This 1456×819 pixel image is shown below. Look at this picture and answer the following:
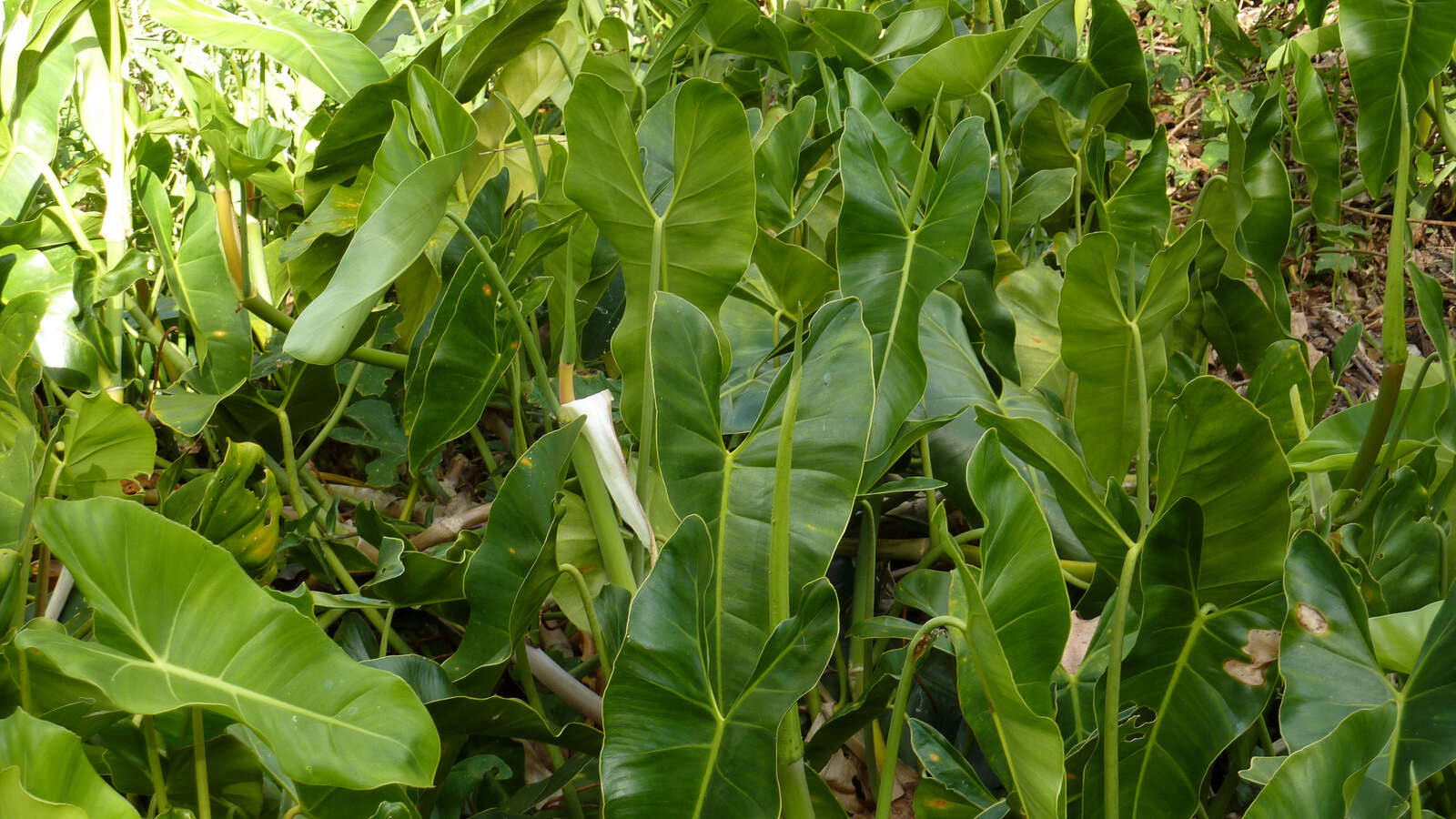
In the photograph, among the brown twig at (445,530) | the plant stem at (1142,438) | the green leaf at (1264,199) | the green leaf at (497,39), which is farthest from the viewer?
the brown twig at (445,530)

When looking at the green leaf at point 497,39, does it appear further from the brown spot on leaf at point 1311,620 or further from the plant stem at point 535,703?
the brown spot on leaf at point 1311,620

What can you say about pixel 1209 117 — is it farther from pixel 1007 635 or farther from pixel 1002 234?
pixel 1007 635

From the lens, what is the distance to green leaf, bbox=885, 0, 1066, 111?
803 millimetres

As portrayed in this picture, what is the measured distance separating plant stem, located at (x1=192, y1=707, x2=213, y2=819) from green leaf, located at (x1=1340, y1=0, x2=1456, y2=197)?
831 millimetres

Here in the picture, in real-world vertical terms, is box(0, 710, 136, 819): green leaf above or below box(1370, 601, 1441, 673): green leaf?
above

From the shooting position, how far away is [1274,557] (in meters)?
0.55

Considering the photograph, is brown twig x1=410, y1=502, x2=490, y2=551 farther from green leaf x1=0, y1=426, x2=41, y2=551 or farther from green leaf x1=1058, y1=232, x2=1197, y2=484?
green leaf x1=1058, y1=232, x2=1197, y2=484

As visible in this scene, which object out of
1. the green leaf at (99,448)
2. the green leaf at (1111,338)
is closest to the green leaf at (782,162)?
the green leaf at (1111,338)

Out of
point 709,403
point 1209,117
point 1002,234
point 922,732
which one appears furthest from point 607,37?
point 1209,117

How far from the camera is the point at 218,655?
49 centimetres

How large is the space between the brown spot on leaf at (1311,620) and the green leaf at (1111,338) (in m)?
0.19

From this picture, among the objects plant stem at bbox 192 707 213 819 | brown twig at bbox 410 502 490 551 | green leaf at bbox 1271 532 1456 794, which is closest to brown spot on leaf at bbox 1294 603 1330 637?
green leaf at bbox 1271 532 1456 794

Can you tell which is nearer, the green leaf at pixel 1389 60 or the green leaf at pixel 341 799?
the green leaf at pixel 341 799

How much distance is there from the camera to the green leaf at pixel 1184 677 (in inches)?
21.7
